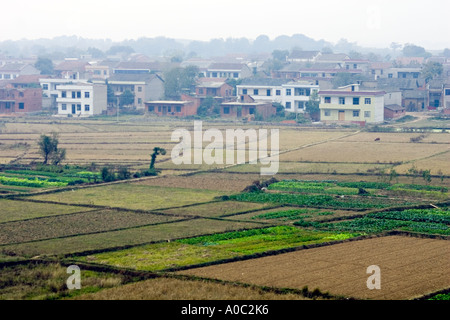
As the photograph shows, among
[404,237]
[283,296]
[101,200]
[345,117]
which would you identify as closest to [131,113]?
[345,117]

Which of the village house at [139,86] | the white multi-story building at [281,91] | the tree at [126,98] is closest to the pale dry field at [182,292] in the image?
the white multi-story building at [281,91]

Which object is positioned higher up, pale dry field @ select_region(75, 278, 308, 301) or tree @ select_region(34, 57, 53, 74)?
tree @ select_region(34, 57, 53, 74)

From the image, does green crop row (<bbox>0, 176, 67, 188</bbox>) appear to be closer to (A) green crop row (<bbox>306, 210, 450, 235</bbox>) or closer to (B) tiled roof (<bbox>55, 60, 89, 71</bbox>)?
(A) green crop row (<bbox>306, 210, 450, 235</bbox>)

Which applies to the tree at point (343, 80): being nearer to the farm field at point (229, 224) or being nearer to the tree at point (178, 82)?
the tree at point (178, 82)

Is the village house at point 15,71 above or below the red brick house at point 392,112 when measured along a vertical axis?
above

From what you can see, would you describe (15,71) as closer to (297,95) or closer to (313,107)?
(297,95)

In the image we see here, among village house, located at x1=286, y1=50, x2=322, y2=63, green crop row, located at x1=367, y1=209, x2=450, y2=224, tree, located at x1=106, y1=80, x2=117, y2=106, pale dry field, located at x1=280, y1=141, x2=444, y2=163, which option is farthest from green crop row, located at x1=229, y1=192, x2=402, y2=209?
village house, located at x1=286, y1=50, x2=322, y2=63
